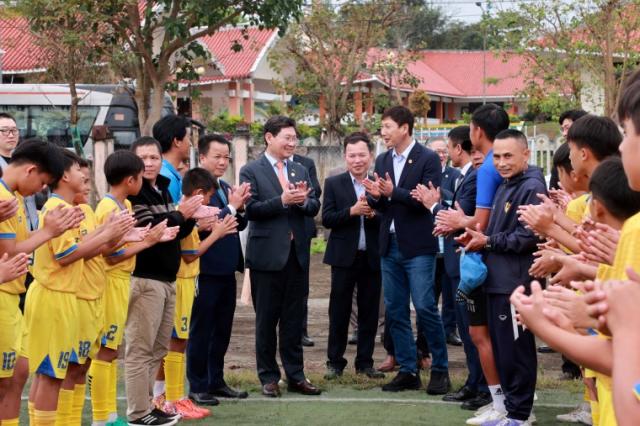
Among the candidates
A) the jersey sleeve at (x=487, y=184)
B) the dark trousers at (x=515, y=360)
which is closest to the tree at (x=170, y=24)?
the jersey sleeve at (x=487, y=184)

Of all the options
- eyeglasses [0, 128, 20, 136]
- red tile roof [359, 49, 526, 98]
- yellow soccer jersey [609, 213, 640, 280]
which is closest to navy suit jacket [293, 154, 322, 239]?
eyeglasses [0, 128, 20, 136]

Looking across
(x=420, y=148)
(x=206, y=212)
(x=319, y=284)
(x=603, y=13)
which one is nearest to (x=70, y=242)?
(x=206, y=212)

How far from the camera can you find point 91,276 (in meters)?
5.86

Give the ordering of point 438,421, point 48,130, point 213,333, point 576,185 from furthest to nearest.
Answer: point 48,130 < point 213,333 < point 438,421 < point 576,185

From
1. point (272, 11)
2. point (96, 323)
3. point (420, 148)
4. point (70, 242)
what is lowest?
point (96, 323)

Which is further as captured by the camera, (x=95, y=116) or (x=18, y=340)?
(x=95, y=116)

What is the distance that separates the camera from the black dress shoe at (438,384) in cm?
782

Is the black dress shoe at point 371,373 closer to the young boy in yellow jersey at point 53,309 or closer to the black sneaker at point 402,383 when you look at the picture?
the black sneaker at point 402,383

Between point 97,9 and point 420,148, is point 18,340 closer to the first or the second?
point 420,148

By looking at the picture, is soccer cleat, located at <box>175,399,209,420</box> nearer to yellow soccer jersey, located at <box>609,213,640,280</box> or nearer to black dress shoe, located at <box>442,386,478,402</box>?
black dress shoe, located at <box>442,386,478,402</box>

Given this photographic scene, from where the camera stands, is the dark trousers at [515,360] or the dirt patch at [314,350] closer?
the dark trousers at [515,360]

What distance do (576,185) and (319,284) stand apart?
8170 millimetres

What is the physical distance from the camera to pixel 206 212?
23.1 ft

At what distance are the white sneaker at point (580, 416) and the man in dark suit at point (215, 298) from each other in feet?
7.86
